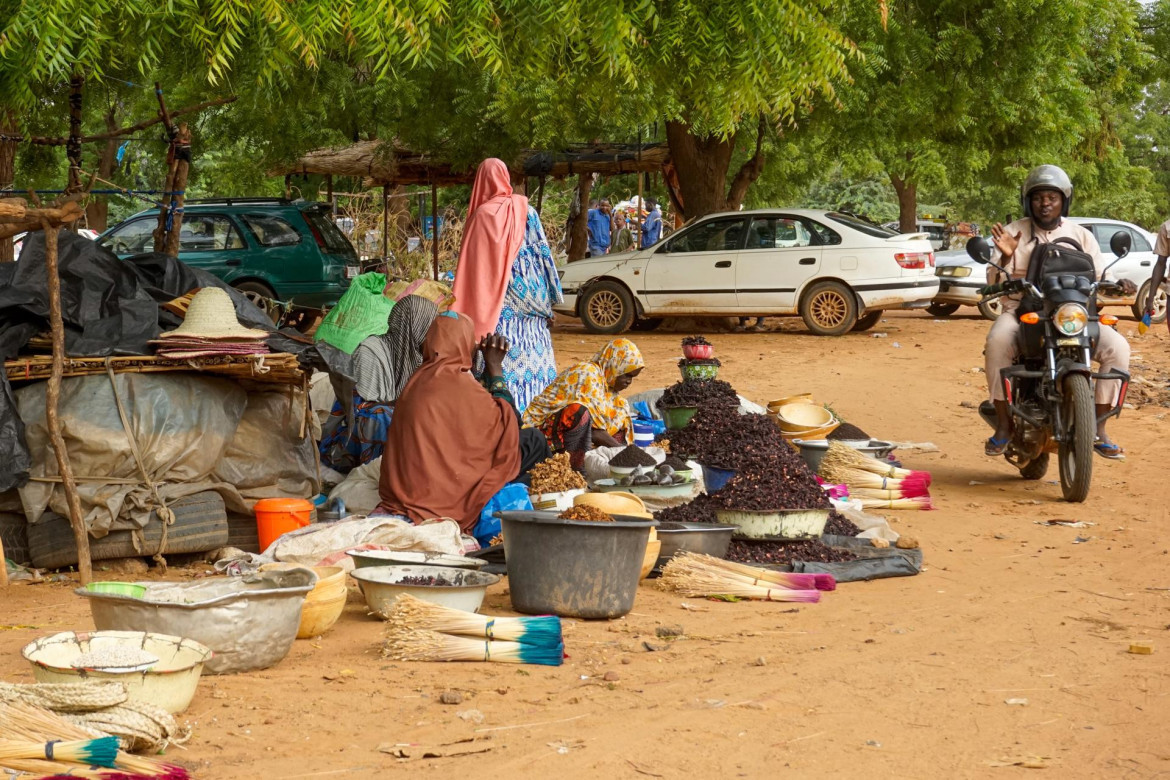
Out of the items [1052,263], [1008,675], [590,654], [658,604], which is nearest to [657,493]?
[658,604]

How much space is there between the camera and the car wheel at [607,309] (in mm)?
17172

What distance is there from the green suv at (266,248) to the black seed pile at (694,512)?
424 inches

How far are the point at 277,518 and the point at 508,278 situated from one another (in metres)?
2.75

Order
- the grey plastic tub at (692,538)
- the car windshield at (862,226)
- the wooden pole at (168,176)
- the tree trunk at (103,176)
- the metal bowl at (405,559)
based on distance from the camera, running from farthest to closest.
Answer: the tree trunk at (103,176) < the car windshield at (862,226) < the wooden pole at (168,176) < the grey plastic tub at (692,538) < the metal bowl at (405,559)

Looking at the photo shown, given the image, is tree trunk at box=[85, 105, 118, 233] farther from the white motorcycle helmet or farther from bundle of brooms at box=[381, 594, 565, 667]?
bundle of brooms at box=[381, 594, 565, 667]

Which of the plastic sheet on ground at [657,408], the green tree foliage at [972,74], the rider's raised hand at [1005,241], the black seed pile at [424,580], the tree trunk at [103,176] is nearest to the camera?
the black seed pile at [424,580]

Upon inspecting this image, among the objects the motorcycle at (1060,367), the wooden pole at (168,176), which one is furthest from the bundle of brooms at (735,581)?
the wooden pole at (168,176)

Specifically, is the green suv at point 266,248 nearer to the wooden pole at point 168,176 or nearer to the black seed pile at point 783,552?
the wooden pole at point 168,176

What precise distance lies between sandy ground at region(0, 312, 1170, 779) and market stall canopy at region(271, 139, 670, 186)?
12.3 meters

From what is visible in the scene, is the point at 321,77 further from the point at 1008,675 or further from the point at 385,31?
the point at 1008,675

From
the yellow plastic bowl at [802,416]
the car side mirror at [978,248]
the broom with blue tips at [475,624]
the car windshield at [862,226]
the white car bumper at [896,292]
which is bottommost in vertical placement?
the broom with blue tips at [475,624]

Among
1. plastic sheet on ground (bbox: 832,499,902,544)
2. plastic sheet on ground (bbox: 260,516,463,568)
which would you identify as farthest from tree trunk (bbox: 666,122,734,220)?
plastic sheet on ground (bbox: 260,516,463,568)

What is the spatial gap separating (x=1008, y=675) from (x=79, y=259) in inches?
197

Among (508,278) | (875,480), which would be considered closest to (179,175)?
(508,278)
